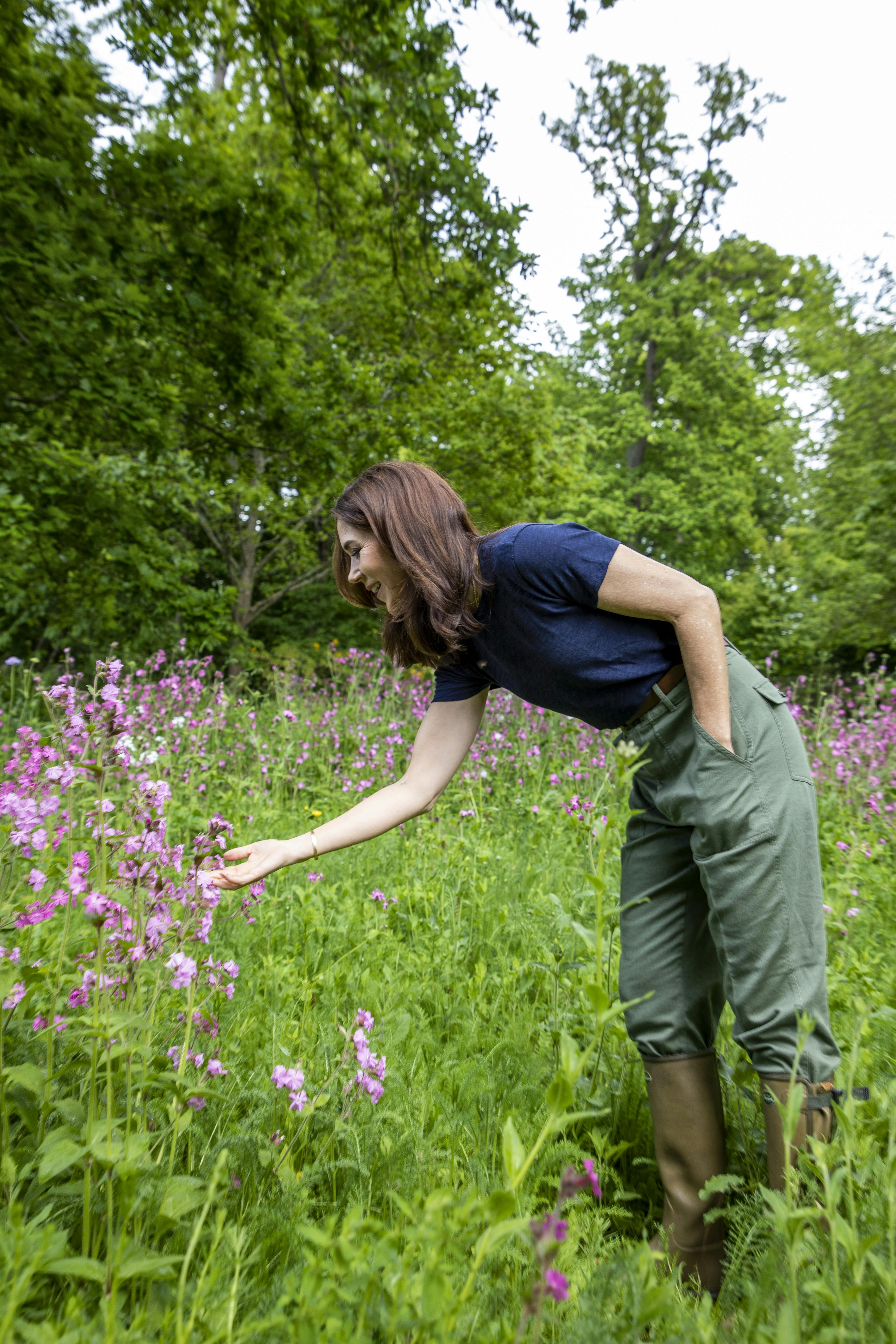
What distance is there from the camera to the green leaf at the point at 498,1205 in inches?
34.6

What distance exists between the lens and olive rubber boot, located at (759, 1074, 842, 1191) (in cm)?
149

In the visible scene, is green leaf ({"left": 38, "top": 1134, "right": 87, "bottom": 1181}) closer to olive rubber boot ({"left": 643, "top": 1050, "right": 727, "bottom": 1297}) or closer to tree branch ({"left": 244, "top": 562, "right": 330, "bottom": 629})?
olive rubber boot ({"left": 643, "top": 1050, "right": 727, "bottom": 1297})

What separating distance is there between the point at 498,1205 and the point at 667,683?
117 centimetres

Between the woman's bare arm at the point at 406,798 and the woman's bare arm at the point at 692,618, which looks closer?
the woman's bare arm at the point at 692,618

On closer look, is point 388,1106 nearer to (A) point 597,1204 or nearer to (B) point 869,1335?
(A) point 597,1204

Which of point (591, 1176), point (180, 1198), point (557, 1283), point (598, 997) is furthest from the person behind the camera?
point (180, 1198)

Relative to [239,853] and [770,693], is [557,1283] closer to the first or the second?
[239,853]

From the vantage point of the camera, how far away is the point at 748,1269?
152 centimetres

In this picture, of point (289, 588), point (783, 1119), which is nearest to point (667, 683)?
point (783, 1119)

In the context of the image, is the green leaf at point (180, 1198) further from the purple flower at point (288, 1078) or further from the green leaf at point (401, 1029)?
the green leaf at point (401, 1029)

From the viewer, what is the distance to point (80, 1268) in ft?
3.40

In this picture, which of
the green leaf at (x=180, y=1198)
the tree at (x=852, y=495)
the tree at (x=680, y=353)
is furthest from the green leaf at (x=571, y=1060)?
the tree at (x=680, y=353)

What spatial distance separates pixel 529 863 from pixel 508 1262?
2172 mm

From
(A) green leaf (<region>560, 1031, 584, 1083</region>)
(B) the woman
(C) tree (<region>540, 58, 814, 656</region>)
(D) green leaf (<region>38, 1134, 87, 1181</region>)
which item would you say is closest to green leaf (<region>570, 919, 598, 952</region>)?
(A) green leaf (<region>560, 1031, 584, 1083</region>)
